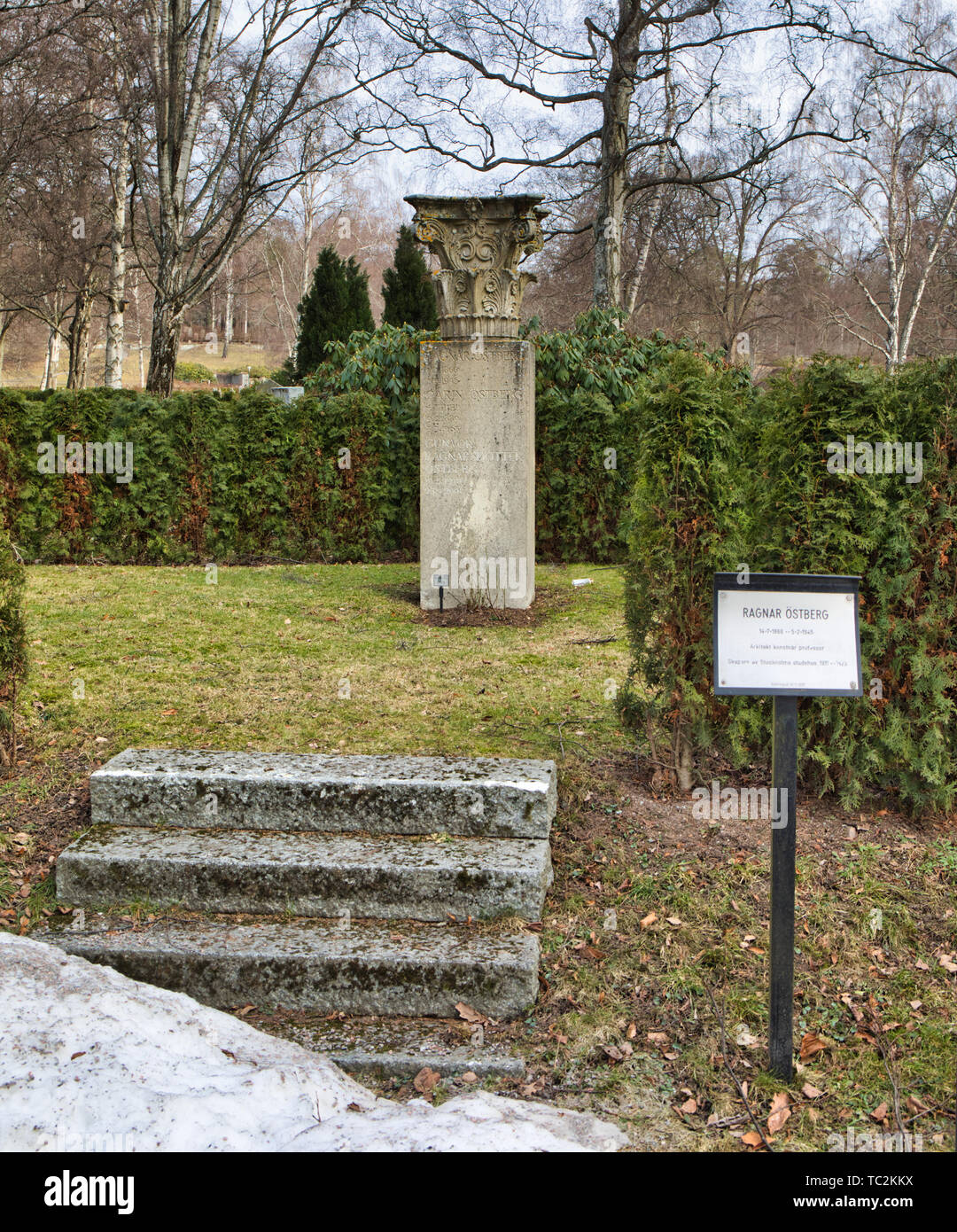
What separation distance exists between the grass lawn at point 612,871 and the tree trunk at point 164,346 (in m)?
7.68

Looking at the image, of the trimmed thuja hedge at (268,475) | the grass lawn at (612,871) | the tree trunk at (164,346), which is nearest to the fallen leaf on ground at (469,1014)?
the grass lawn at (612,871)

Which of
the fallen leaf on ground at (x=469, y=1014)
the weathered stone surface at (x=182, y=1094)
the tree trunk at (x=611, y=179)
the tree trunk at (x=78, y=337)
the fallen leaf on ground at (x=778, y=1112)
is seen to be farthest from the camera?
the tree trunk at (x=78, y=337)

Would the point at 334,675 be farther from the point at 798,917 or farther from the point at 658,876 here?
the point at 798,917

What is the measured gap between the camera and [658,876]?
4426 mm

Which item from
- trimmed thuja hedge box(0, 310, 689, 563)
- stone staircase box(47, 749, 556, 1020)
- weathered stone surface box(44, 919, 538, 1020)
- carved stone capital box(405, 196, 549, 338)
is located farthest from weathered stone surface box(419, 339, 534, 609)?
weathered stone surface box(44, 919, 538, 1020)

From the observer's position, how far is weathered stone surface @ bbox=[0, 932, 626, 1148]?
276cm

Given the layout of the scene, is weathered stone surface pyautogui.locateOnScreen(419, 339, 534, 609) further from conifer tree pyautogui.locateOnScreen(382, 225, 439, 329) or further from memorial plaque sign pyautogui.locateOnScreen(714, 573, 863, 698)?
conifer tree pyautogui.locateOnScreen(382, 225, 439, 329)

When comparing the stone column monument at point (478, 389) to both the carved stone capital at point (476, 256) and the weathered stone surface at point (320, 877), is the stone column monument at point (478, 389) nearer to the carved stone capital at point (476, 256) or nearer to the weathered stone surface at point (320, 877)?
the carved stone capital at point (476, 256)

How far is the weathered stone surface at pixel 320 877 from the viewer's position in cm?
412

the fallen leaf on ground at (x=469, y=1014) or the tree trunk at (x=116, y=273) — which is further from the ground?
the tree trunk at (x=116, y=273)

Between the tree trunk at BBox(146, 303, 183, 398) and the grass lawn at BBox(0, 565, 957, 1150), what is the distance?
7676 mm

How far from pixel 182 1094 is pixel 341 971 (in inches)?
36.7
